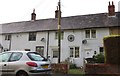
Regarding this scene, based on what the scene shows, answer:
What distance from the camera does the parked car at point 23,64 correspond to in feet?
34.7

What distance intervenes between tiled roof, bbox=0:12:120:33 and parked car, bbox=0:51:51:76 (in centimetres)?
1921

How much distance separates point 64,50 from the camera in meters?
31.4

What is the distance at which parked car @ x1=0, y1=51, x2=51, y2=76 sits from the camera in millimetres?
10570

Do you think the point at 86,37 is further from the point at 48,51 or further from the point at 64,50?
the point at 48,51

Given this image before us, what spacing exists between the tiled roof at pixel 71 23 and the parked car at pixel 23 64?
19208 mm

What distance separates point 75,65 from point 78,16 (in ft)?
27.8

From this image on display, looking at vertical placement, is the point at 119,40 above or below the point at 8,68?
above

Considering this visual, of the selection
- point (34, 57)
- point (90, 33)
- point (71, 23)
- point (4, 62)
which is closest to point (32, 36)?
point (71, 23)

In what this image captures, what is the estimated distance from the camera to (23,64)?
10.7 meters

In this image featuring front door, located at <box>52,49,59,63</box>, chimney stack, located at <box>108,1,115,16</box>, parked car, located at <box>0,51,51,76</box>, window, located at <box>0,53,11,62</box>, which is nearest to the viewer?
parked car, located at <box>0,51,51,76</box>

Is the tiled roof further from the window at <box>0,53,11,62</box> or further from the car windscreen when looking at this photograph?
the window at <box>0,53,11,62</box>

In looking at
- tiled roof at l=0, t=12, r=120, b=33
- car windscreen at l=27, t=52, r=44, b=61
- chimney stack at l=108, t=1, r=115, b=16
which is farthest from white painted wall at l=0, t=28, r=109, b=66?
car windscreen at l=27, t=52, r=44, b=61

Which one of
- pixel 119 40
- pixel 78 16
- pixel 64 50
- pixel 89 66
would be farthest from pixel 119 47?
pixel 78 16

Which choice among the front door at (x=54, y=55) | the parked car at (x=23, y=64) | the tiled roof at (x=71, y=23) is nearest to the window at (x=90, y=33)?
the tiled roof at (x=71, y=23)
